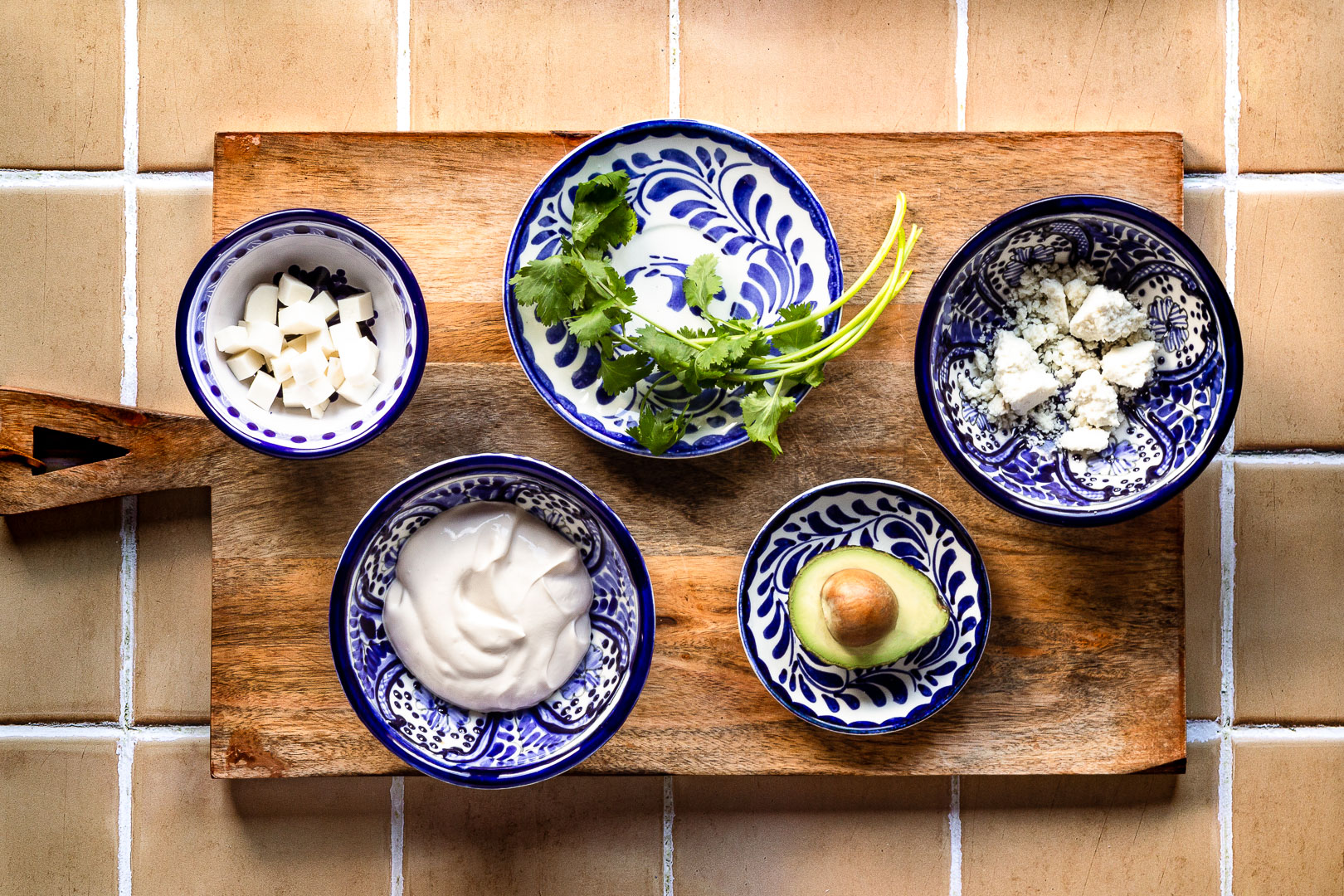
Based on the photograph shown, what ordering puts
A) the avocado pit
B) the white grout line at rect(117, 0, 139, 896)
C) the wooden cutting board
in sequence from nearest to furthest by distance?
the avocado pit < the wooden cutting board < the white grout line at rect(117, 0, 139, 896)

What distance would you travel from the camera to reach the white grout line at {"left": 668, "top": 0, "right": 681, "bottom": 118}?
1.06 meters

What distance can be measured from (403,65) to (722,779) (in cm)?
91

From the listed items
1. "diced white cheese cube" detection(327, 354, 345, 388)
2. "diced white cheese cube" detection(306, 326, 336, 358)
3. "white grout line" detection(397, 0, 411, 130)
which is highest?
"white grout line" detection(397, 0, 411, 130)

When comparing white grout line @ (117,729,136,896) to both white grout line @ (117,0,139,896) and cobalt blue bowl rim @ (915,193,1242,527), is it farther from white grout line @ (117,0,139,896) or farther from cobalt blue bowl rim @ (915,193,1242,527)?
cobalt blue bowl rim @ (915,193,1242,527)

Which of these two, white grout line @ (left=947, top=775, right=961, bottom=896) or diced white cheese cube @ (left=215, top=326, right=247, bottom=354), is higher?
diced white cheese cube @ (left=215, top=326, right=247, bottom=354)

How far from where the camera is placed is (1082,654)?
3.21ft

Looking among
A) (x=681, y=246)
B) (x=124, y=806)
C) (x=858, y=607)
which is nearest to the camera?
(x=858, y=607)

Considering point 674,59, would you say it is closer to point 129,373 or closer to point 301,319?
point 301,319

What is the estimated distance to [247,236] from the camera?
92 cm

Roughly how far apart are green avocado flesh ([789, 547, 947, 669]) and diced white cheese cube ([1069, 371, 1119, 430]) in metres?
0.23

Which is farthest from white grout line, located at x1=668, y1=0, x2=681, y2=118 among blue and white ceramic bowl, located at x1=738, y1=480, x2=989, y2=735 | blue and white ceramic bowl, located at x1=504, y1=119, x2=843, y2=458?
blue and white ceramic bowl, located at x1=738, y1=480, x2=989, y2=735

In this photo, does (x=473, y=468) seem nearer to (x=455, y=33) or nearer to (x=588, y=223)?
(x=588, y=223)

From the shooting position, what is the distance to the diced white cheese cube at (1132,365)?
92 cm

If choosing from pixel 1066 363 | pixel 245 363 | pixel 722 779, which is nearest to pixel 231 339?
pixel 245 363
